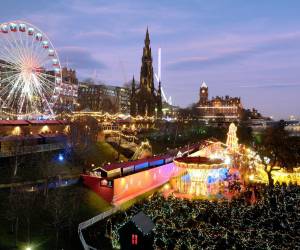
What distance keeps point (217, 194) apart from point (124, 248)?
13.1 meters

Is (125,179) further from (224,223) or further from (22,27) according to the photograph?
(22,27)

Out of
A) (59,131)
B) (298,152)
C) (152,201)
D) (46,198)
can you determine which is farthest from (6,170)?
(298,152)

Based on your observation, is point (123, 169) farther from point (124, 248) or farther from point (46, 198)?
point (124, 248)

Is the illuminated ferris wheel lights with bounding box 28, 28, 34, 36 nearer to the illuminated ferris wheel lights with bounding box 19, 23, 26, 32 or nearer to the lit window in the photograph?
the illuminated ferris wheel lights with bounding box 19, 23, 26, 32

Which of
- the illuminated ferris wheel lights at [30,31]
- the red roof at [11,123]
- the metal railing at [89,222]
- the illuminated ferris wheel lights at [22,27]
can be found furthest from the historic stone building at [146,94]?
the metal railing at [89,222]

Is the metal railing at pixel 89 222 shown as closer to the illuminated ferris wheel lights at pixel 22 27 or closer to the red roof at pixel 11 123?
the red roof at pixel 11 123

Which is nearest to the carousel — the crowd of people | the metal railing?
the crowd of people

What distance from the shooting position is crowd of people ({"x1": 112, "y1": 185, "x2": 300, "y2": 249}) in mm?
17312

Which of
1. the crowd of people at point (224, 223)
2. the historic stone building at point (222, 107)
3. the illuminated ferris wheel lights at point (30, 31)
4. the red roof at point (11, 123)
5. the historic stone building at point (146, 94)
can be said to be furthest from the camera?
the historic stone building at point (222, 107)

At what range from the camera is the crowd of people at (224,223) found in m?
17.3

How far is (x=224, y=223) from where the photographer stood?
64.8 feet

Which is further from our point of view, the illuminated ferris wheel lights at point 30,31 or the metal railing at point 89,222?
the illuminated ferris wheel lights at point 30,31

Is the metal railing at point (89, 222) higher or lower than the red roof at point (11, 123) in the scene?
lower

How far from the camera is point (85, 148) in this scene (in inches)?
1491
